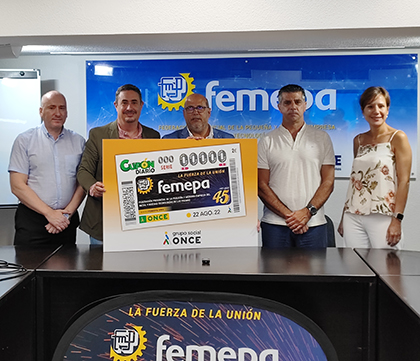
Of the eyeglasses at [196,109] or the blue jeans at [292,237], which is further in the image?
the eyeglasses at [196,109]

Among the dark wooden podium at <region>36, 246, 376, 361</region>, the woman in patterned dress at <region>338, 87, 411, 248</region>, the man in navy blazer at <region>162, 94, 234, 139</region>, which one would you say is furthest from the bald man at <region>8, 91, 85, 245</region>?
the woman in patterned dress at <region>338, 87, 411, 248</region>

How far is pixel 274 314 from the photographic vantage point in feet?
4.93

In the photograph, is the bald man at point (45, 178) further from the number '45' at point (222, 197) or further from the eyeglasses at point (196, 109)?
the number '45' at point (222, 197)

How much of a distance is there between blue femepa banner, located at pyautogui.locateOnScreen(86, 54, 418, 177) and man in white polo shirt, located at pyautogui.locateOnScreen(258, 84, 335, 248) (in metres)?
1.27

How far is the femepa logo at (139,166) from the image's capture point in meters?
2.03

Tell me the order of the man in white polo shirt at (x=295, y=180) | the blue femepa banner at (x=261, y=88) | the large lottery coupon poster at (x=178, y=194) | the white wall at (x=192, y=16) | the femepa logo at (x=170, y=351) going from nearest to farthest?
the femepa logo at (x=170, y=351) → the large lottery coupon poster at (x=178, y=194) → the white wall at (x=192, y=16) → the man in white polo shirt at (x=295, y=180) → the blue femepa banner at (x=261, y=88)

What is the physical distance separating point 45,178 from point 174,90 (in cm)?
171

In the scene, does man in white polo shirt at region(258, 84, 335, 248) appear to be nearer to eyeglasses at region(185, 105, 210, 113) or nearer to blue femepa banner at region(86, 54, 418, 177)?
eyeglasses at region(185, 105, 210, 113)

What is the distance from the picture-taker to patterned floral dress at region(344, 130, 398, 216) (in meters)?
2.62

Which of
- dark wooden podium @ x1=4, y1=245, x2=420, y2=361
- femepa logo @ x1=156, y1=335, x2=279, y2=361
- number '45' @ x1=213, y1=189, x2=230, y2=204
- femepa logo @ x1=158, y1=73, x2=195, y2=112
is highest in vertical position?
femepa logo @ x1=158, y1=73, x2=195, y2=112

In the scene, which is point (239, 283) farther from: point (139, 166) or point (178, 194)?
point (139, 166)

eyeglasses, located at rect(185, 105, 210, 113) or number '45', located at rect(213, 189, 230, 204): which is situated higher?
eyeglasses, located at rect(185, 105, 210, 113)

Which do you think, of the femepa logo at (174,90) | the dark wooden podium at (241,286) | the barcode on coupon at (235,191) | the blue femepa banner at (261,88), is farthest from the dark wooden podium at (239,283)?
the femepa logo at (174,90)

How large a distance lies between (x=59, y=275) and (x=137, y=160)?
0.61 meters
